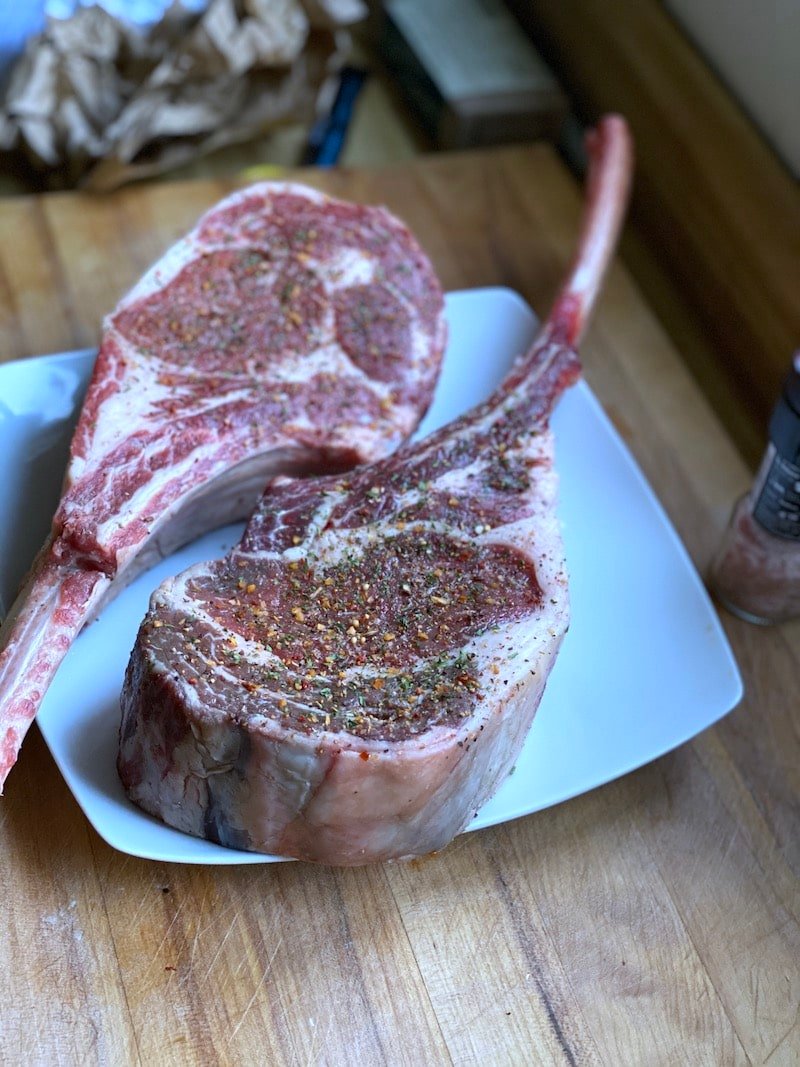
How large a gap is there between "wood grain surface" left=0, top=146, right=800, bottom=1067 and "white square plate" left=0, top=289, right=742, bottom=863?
0.30 feet

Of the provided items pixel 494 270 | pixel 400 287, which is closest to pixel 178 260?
pixel 400 287

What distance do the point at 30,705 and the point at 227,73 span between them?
58.6 inches

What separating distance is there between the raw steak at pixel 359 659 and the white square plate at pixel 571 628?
6 cm

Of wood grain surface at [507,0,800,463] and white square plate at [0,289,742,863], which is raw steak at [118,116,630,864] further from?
wood grain surface at [507,0,800,463]

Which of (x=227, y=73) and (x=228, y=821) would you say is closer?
(x=228, y=821)

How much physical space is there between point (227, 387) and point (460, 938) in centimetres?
87

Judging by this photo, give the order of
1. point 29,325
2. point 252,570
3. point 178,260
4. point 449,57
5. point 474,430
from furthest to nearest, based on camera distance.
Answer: point 449,57 → point 29,325 → point 178,260 → point 474,430 → point 252,570

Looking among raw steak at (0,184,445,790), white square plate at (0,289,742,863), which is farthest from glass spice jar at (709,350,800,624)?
raw steak at (0,184,445,790)

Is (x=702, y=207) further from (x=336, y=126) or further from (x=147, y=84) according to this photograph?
(x=147, y=84)

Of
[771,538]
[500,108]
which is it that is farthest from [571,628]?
[500,108]

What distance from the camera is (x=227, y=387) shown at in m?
1.81

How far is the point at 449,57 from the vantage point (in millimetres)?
2701

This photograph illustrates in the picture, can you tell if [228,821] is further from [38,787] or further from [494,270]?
[494,270]

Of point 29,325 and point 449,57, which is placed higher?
point 449,57
